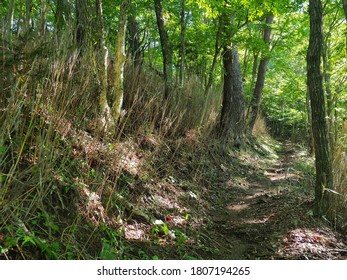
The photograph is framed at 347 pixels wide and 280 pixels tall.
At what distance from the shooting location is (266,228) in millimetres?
3223

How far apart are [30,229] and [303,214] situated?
9.26 ft

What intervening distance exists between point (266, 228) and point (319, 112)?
4.76 ft

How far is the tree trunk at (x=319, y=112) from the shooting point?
3309 mm

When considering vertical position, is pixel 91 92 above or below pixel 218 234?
above

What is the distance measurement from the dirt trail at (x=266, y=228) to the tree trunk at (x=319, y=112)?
0.23m

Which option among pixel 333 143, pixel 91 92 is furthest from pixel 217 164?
pixel 91 92

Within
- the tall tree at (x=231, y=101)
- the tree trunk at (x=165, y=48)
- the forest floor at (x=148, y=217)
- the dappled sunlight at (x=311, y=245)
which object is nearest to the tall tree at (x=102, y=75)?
the forest floor at (x=148, y=217)

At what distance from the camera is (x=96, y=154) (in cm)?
A: 301

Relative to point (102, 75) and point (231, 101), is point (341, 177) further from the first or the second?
point (231, 101)

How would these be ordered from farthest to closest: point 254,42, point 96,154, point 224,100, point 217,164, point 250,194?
1. point 224,100
2. point 254,42
3. point 217,164
4. point 250,194
5. point 96,154

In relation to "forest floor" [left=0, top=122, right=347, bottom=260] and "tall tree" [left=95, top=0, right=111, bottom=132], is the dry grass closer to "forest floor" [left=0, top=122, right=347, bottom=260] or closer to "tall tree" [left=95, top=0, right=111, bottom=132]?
"forest floor" [left=0, top=122, right=347, bottom=260]

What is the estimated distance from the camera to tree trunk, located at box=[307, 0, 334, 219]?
10.9 ft

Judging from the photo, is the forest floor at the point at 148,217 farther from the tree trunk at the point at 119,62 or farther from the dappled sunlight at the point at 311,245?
the tree trunk at the point at 119,62

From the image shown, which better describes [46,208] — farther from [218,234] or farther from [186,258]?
[218,234]
